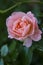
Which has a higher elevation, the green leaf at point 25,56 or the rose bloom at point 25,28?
the rose bloom at point 25,28

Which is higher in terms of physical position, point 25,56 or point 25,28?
point 25,28

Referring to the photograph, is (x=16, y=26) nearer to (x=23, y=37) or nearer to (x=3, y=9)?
(x=23, y=37)

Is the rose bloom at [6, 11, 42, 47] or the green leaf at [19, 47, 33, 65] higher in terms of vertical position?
the rose bloom at [6, 11, 42, 47]

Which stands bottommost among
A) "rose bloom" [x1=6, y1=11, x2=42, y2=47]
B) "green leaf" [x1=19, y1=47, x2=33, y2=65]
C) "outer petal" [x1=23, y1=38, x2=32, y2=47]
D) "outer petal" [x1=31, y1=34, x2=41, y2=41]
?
"green leaf" [x1=19, y1=47, x2=33, y2=65]

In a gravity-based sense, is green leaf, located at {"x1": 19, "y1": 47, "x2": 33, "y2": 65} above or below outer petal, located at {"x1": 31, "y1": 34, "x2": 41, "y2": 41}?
below
